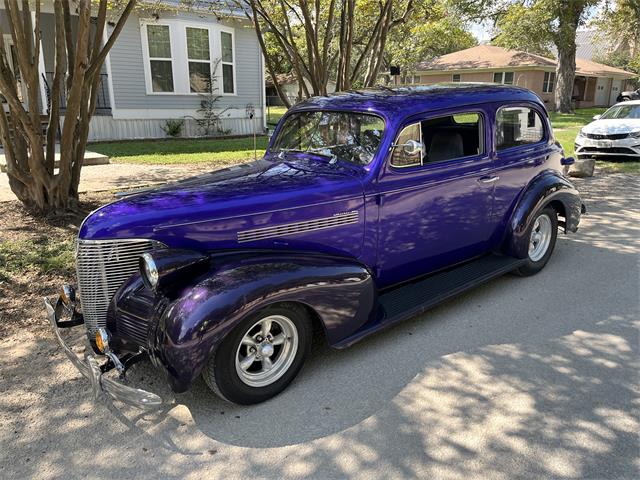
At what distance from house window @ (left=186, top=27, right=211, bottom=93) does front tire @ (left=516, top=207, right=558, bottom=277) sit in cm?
1322

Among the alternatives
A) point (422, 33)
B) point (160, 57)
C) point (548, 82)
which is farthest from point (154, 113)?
point (548, 82)

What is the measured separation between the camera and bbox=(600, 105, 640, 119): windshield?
1262 cm

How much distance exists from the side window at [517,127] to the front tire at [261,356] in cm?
265

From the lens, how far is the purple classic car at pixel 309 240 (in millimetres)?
2871

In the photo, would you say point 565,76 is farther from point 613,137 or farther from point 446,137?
point 446,137

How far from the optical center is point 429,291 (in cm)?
402

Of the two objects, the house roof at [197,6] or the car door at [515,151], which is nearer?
the car door at [515,151]

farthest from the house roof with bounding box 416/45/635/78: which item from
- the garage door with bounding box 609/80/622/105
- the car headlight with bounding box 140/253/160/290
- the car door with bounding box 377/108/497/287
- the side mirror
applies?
the car headlight with bounding box 140/253/160/290

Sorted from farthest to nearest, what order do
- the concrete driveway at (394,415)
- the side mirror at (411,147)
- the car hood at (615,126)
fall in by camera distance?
the car hood at (615,126) < the side mirror at (411,147) < the concrete driveway at (394,415)

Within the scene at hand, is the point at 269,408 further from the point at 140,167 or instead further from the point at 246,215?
the point at 140,167

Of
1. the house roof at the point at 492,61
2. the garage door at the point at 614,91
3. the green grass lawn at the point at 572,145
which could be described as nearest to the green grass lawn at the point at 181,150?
the green grass lawn at the point at 572,145

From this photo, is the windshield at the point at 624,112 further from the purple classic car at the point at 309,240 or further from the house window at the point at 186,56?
the house window at the point at 186,56

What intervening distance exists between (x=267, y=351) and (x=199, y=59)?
47.7 ft

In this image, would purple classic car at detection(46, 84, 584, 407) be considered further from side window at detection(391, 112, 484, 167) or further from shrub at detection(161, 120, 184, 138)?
shrub at detection(161, 120, 184, 138)
